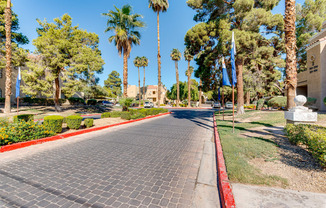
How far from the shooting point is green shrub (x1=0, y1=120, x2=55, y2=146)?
5034mm

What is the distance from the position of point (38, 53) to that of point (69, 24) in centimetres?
488

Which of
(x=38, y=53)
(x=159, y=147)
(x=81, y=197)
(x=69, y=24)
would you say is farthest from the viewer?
(x=69, y=24)

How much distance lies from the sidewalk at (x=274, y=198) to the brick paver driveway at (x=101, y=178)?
899mm

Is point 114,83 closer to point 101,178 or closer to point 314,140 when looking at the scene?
point 101,178

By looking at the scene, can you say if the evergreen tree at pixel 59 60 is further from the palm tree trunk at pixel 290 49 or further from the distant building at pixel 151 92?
the distant building at pixel 151 92

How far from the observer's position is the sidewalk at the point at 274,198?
6.94 feet

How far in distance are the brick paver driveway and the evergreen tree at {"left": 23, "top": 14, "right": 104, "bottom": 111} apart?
13.7 m

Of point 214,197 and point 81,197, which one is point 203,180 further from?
point 81,197

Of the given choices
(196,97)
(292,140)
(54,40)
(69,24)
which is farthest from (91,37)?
(196,97)

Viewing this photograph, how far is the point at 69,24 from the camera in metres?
16.2

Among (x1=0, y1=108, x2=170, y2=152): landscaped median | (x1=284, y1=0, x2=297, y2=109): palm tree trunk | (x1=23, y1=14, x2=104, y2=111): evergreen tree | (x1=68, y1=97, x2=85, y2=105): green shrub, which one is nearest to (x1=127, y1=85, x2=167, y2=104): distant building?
(x1=68, y1=97, x2=85, y2=105): green shrub

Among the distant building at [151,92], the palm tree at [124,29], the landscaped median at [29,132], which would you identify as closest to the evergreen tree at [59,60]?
the palm tree at [124,29]

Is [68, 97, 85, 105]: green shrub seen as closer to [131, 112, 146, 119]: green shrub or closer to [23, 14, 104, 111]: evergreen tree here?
[23, 14, 104, 111]: evergreen tree

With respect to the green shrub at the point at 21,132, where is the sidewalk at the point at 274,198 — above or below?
below
